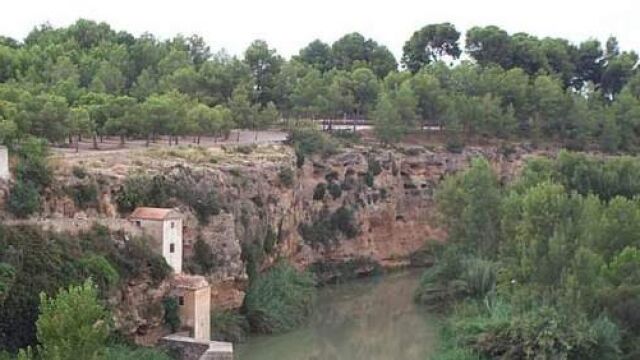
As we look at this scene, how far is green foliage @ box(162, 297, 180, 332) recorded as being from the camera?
32844 mm

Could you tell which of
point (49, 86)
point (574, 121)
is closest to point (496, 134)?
point (574, 121)

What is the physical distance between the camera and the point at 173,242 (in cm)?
3488

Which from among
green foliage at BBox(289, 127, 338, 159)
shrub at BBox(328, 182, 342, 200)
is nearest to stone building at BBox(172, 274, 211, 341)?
shrub at BBox(328, 182, 342, 200)

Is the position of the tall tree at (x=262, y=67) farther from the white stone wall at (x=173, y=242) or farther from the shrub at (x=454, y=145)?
the white stone wall at (x=173, y=242)

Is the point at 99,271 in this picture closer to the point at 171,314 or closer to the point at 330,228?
the point at 171,314

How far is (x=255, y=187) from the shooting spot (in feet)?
145

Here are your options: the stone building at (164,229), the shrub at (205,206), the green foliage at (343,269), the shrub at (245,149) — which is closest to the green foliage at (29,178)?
the stone building at (164,229)

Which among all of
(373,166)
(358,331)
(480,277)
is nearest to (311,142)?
(373,166)

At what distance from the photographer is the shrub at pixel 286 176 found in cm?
4725

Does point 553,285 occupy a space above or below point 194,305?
above

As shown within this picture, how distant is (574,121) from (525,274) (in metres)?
35.3

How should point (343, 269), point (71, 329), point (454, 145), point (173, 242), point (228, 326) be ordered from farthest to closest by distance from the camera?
1. point (454, 145)
2. point (343, 269)
3. point (228, 326)
4. point (173, 242)
5. point (71, 329)

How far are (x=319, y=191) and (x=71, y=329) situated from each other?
100.0ft

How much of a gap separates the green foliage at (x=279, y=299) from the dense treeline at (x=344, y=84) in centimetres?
1029
